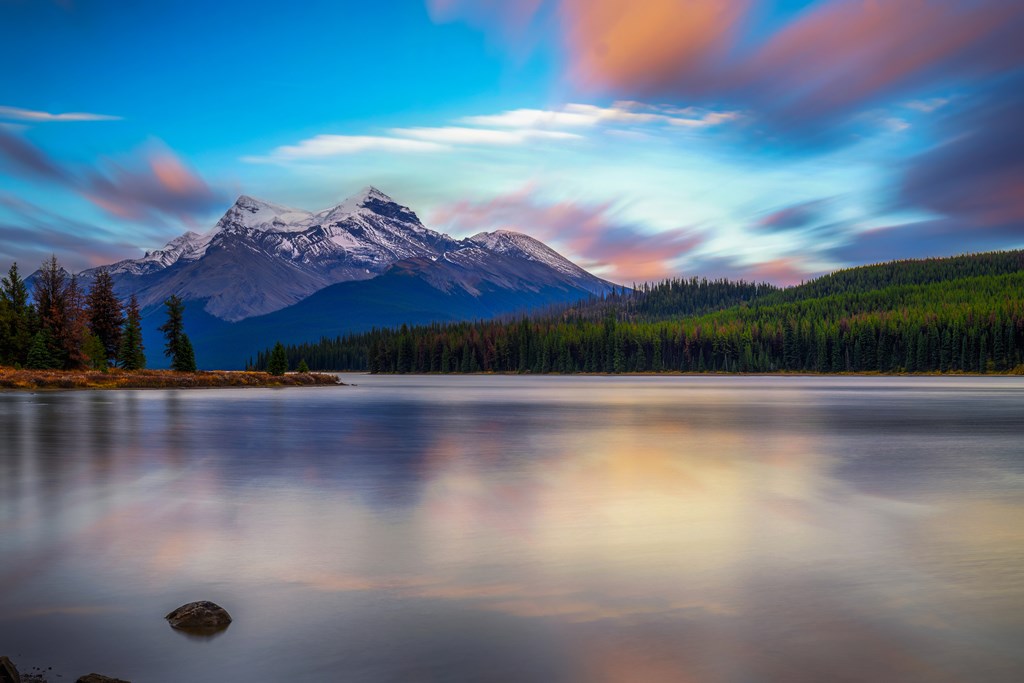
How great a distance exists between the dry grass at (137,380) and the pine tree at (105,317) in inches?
262

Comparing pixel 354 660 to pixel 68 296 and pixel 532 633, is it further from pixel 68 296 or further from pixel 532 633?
pixel 68 296

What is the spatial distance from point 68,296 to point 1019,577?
97567 millimetres

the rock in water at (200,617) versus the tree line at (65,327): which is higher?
the tree line at (65,327)

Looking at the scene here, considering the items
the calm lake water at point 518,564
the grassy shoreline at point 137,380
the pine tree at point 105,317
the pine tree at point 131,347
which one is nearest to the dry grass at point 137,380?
the grassy shoreline at point 137,380

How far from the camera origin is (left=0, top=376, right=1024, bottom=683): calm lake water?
28.0ft

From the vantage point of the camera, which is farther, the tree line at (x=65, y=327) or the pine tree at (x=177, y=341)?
the pine tree at (x=177, y=341)

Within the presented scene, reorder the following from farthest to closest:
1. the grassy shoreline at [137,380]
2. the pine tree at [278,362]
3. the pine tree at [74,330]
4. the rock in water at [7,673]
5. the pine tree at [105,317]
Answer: the pine tree at [278,362] < the pine tree at [105,317] < the pine tree at [74,330] < the grassy shoreline at [137,380] < the rock in water at [7,673]

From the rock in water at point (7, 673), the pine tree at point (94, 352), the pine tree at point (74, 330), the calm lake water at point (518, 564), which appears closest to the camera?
the rock in water at point (7, 673)

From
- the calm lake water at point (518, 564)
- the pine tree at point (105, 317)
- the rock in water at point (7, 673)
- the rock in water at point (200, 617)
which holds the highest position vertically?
the pine tree at point (105, 317)

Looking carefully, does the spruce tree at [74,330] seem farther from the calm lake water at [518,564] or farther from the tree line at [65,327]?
the calm lake water at [518,564]

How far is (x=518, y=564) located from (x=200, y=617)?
514 centimetres

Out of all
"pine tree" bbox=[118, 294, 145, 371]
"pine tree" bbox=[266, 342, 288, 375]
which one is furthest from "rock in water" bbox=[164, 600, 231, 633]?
"pine tree" bbox=[266, 342, 288, 375]

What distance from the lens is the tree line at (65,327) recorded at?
8769cm

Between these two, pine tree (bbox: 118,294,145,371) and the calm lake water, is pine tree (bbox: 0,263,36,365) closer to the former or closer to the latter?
pine tree (bbox: 118,294,145,371)
